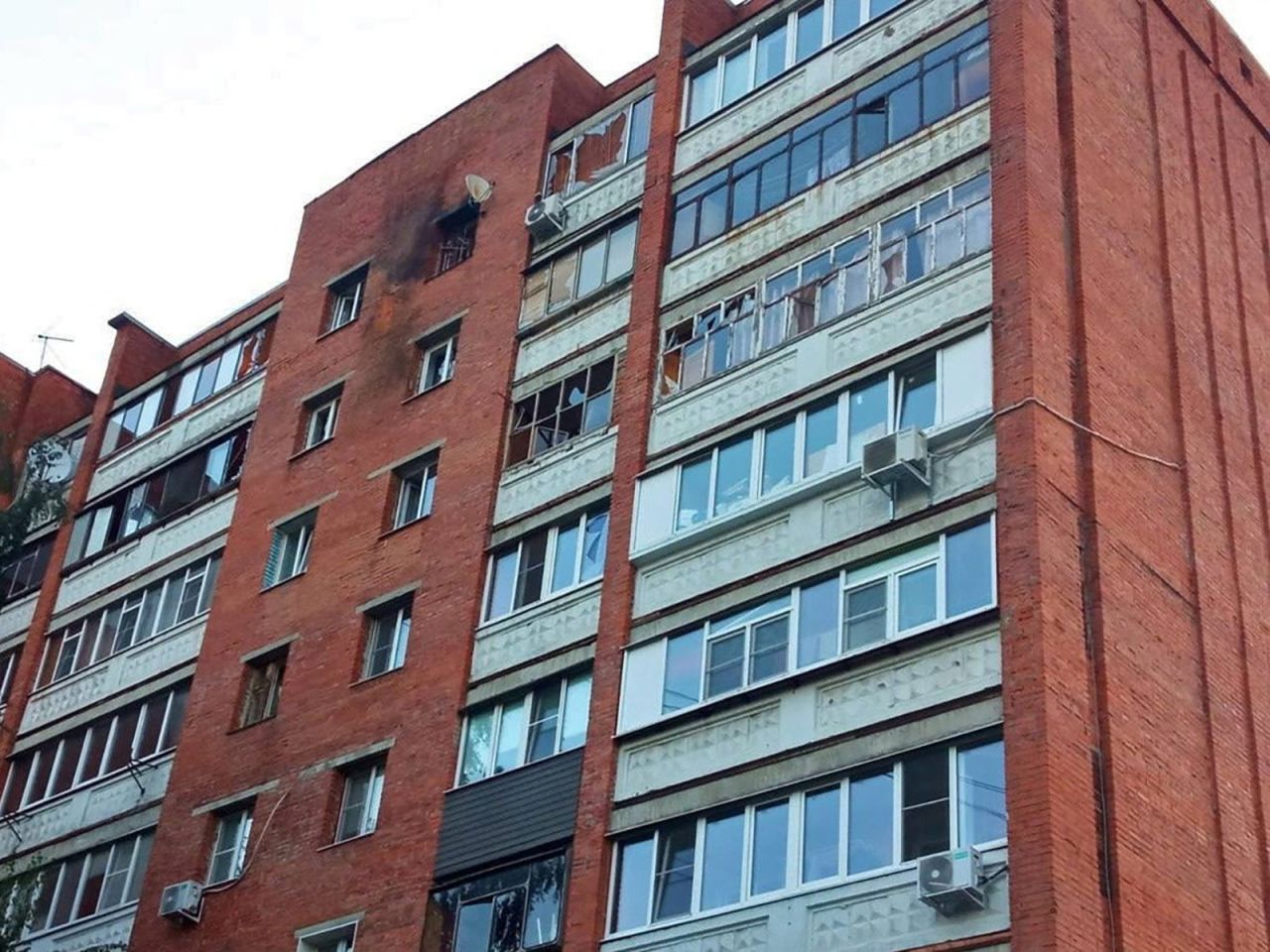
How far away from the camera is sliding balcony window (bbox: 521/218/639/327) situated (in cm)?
2778

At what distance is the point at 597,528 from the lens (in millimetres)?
24875

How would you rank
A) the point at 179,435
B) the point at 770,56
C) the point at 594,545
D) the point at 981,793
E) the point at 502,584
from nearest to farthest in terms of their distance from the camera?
1. the point at 981,793
2. the point at 594,545
3. the point at 502,584
4. the point at 770,56
5. the point at 179,435

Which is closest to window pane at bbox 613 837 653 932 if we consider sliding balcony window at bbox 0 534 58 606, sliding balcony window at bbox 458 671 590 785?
sliding balcony window at bbox 458 671 590 785

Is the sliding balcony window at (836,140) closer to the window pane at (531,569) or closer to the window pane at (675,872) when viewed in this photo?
the window pane at (531,569)

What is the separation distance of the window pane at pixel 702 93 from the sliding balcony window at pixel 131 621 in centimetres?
1124

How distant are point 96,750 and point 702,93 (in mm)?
15106

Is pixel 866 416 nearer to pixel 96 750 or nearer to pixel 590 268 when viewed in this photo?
pixel 590 268

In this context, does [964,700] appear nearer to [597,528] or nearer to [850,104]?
[597,528]

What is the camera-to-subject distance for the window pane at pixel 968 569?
1933cm

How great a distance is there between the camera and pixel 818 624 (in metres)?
20.7

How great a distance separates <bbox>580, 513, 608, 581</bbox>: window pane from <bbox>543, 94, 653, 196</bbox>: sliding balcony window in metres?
6.75

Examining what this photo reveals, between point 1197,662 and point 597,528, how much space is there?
7.97m

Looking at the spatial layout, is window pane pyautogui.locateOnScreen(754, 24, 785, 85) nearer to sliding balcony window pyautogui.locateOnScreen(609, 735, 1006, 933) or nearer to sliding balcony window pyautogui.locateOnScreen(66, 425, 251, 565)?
sliding balcony window pyautogui.locateOnScreen(609, 735, 1006, 933)

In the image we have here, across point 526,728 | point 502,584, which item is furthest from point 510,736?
point 502,584
